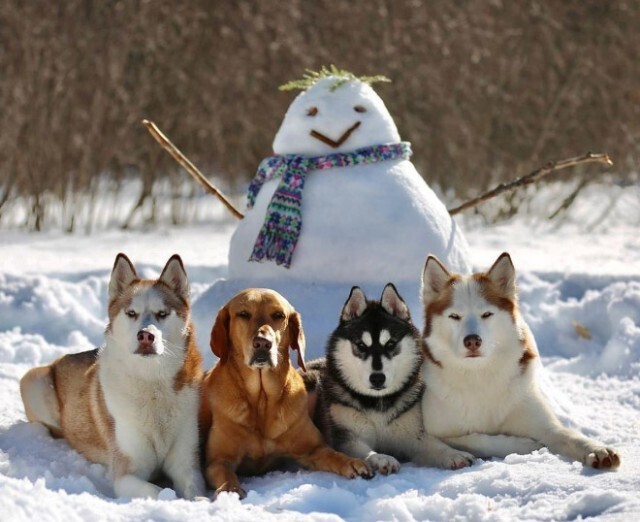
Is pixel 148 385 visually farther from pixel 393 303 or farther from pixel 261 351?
pixel 393 303

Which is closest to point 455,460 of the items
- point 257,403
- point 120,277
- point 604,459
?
point 604,459

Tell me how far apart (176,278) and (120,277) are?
0.24 metres

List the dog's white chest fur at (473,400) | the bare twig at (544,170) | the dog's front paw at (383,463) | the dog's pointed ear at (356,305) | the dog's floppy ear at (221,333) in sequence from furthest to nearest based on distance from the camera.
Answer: the bare twig at (544,170) < the dog's pointed ear at (356,305) < the dog's white chest fur at (473,400) < the dog's floppy ear at (221,333) < the dog's front paw at (383,463)

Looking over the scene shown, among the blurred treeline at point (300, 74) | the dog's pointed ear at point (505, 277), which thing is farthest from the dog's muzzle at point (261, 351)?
the blurred treeline at point (300, 74)

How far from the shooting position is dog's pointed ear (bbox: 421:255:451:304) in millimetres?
4336

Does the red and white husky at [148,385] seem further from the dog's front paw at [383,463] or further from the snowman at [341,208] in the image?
the snowman at [341,208]

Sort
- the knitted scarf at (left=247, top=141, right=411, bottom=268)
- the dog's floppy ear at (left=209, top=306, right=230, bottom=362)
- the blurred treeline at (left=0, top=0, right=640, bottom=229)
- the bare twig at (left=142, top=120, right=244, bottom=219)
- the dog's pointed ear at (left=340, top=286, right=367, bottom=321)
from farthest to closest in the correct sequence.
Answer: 1. the blurred treeline at (left=0, top=0, right=640, bottom=229)
2. the bare twig at (left=142, top=120, right=244, bottom=219)
3. the knitted scarf at (left=247, top=141, right=411, bottom=268)
4. the dog's pointed ear at (left=340, top=286, right=367, bottom=321)
5. the dog's floppy ear at (left=209, top=306, right=230, bottom=362)

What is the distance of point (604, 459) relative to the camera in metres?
3.77

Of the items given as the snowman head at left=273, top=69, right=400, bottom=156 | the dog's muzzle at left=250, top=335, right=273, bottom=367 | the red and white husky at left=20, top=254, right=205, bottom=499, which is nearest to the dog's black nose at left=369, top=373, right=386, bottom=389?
the dog's muzzle at left=250, top=335, right=273, bottom=367

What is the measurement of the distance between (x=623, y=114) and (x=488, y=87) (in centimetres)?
169

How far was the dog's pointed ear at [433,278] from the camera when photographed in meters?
4.34

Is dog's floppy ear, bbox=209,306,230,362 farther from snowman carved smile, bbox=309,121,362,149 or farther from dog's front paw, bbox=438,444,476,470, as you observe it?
snowman carved smile, bbox=309,121,362,149

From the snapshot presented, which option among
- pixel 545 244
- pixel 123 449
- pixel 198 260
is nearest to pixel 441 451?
pixel 123 449

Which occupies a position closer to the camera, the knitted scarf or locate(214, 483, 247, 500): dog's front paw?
locate(214, 483, 247, 500): dog's front paw
